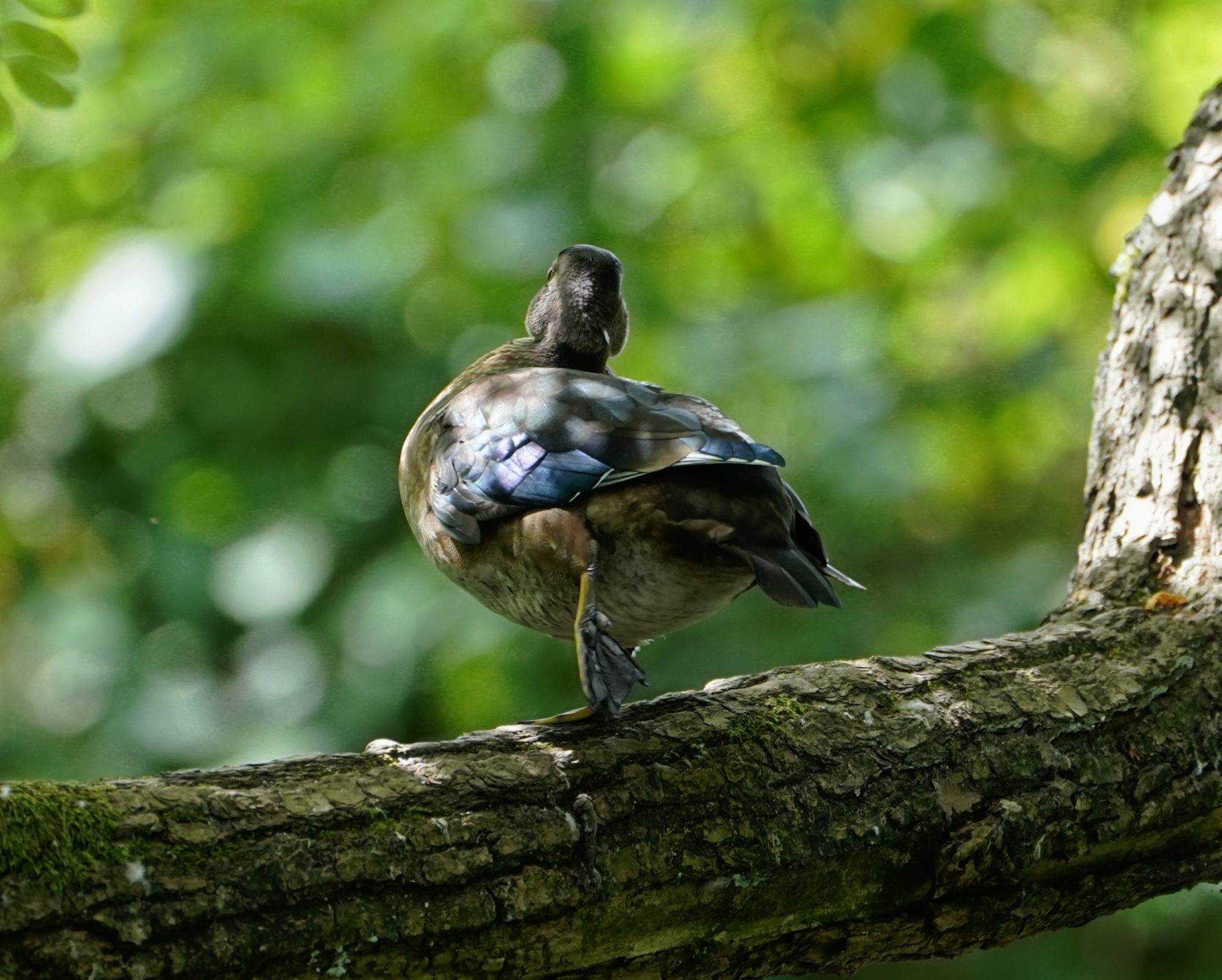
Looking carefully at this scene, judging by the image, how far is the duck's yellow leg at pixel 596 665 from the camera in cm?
285

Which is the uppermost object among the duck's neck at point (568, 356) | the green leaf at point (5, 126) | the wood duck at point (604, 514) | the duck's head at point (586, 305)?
the green leaf at point (5, 126)

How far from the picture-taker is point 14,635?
680cm

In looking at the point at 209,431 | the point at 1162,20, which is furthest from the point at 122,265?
the point at 1162,20

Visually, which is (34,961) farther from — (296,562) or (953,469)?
(953,469)

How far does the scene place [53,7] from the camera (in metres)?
3.55

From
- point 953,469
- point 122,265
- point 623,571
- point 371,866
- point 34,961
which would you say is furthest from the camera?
point 953,469

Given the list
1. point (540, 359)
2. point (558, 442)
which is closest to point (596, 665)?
point (558, 442)

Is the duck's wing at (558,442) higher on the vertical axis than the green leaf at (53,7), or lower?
lower

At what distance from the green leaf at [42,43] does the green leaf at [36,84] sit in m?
0.03

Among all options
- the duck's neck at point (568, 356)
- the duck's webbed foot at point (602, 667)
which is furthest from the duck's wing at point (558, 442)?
the duck's neck at point (568, 356)

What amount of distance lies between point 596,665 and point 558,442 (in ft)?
1.92

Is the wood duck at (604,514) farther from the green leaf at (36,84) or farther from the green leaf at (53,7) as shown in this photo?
the green leaf at (53,7)

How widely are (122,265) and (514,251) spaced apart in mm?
1649

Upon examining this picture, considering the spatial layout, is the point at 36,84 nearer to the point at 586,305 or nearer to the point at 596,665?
the point at 586,305
